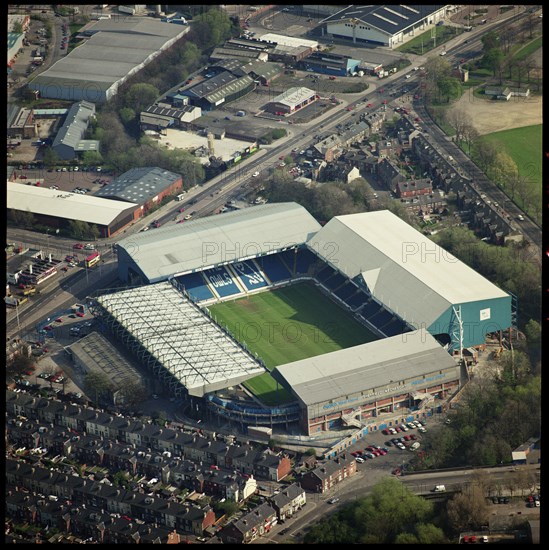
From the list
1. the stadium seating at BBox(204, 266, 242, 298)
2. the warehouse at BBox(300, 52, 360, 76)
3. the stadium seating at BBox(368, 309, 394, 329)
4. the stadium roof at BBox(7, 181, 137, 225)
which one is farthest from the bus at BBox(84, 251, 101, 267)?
the warehouse at BBox(300, 52, 360, 76)

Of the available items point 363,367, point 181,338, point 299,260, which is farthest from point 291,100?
point 363,367

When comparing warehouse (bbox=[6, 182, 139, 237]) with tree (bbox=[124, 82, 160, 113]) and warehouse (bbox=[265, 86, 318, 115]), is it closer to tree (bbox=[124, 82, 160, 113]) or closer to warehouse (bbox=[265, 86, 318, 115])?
tree (bbox=[124, 82, 160, 113])

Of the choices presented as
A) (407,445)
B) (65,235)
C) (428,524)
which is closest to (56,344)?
(65,235)

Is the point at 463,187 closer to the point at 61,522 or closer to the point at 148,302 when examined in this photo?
the point at 148,302

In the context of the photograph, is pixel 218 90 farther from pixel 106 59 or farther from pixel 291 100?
pixel 106 59

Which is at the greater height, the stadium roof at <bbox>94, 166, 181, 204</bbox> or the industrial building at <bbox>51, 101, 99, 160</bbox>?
the industrial building at <bbox>51, 101, 99, 160</bbox>

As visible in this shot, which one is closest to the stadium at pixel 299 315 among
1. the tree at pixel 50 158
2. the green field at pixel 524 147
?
the green field at pixel 524 147

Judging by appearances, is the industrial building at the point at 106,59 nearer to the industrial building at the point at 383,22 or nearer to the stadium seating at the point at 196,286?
the industrial building at the point at 383,22
